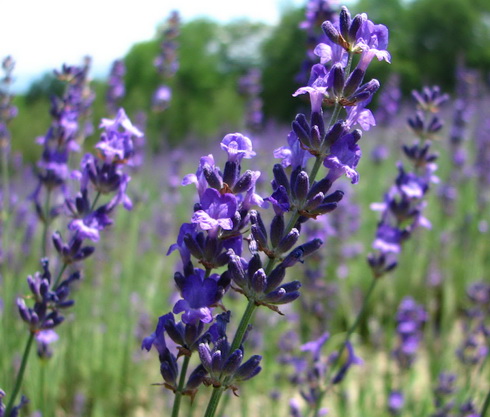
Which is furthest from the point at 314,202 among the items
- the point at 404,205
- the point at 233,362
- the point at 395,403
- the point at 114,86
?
the point at 114,86

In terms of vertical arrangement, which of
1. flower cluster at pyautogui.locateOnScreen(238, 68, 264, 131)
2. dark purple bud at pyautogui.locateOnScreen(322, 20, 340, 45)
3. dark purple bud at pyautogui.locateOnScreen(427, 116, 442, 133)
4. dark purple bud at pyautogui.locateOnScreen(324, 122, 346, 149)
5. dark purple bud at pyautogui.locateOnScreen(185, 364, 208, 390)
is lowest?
dark purple bud at pyautogui.locateOnScreen(185, 364, 208, 390)

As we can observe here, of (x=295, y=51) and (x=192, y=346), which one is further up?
(x=295, y=51)

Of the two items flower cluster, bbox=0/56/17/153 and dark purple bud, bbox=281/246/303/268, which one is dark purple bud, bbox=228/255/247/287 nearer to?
dark purple bud, bbox=281/246/303/268

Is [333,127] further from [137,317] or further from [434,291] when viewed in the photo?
[434,291]

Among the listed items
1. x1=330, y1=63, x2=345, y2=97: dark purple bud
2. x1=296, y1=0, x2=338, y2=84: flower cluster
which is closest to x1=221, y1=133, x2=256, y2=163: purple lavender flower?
x1=330, y1=63, x2=345, y2=97: dark purple bud

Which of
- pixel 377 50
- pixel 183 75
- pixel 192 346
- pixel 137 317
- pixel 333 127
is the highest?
pixel 183 75

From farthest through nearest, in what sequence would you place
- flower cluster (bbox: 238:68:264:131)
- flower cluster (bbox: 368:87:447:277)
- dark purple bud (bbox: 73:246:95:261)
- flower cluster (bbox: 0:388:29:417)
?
flower cluster (bbox: 238:68:264:131) → flower cluster (bbox: 368:87:447:277) → dark purple bud (bbox: 73:246:95:261) → flower cluster (bbox: 0:388:29:417)

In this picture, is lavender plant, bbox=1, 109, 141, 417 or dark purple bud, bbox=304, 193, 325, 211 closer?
dark purple bud, bbox=304, 193, 325, 211

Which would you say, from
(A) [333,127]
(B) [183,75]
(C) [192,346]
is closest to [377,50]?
(A) [333,127]
